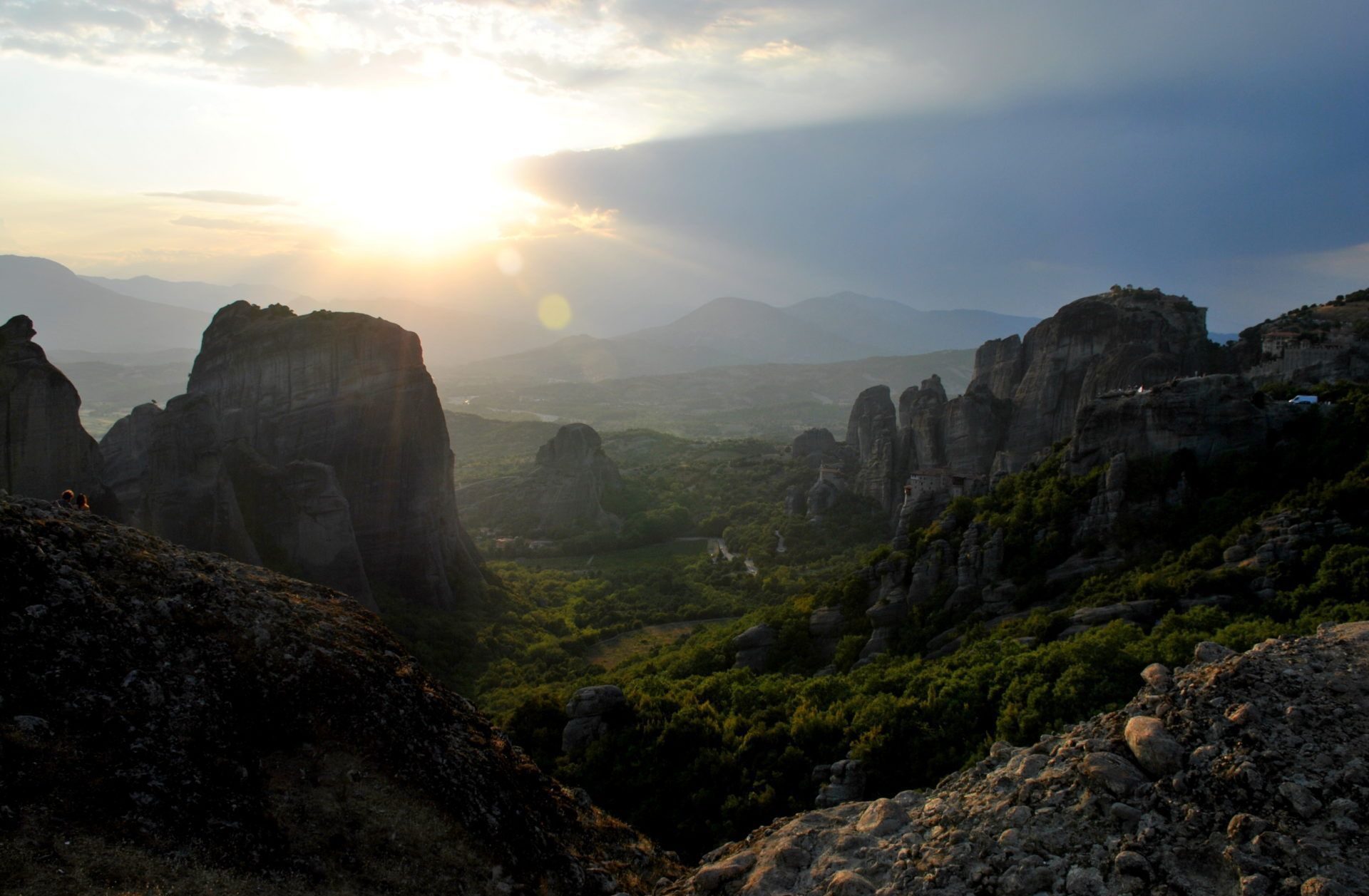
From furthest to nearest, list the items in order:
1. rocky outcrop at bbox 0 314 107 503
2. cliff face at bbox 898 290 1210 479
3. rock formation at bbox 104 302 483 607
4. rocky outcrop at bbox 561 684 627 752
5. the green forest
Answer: cliff face at bbox 898 290 1210 479, rock formation at bbox 104 302 483 607, rocky outcrop at bbox 0 314 107 503, rocky outcrop at bbox 561 684 627 752, the green forest

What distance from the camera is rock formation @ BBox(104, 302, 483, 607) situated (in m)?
33.1

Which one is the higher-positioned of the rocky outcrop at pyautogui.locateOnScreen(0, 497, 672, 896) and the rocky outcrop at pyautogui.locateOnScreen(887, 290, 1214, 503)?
the rocky outcrop at pyautogui.locateOnScreen(887, 290, 1214, 503)

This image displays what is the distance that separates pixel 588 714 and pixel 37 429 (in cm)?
2159

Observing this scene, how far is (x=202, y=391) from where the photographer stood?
40.8 meters

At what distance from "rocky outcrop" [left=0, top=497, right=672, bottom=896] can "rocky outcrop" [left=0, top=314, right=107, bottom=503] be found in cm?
1756

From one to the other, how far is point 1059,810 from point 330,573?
108 feet

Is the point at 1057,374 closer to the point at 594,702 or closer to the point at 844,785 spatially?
the point at 594,702

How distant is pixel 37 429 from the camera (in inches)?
→ 1118

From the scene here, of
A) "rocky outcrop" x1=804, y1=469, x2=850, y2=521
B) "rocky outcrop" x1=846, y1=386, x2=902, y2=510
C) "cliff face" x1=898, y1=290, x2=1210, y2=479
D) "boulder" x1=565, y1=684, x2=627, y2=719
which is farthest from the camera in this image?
"rocky outcrop" x1=804, y1=469, x2=850, y2=521

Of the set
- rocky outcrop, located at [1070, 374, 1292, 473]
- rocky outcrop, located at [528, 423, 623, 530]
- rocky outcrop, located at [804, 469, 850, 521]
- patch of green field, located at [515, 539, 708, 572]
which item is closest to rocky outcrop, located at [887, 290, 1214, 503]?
rocky outcrop, located at [804, 469, 850, 521]

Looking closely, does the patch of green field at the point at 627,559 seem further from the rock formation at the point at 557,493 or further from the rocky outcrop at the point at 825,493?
the rocky outcrop at the point at 825,493

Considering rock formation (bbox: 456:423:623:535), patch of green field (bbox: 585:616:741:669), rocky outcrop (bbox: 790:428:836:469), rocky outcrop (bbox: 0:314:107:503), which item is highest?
rocky outcrop (bbox: 0:314:107:503)

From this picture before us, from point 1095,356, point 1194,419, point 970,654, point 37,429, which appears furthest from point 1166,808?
point 1095,356

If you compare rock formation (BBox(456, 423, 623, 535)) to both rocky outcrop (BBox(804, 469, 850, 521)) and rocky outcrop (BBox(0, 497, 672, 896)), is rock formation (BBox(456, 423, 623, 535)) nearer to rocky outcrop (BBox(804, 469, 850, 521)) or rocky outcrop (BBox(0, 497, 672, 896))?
rocky outcrop (BBox(804, 469, 850, 521))
